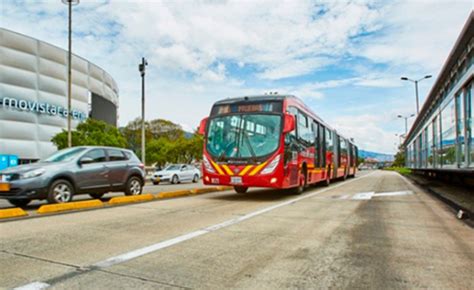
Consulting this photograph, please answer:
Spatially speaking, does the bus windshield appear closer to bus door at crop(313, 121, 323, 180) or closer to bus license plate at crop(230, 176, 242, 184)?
bus license plate at crop(230, 176, 242, 184)

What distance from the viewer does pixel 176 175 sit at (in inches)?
1075

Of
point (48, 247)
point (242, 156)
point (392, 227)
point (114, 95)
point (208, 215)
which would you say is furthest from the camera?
point (114, 95)

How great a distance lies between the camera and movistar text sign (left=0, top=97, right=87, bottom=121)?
Answer: 1483 inches

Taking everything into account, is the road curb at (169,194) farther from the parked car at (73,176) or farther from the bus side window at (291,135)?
the bus side window at (291,135)

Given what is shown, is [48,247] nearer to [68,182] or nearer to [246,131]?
[68,182]

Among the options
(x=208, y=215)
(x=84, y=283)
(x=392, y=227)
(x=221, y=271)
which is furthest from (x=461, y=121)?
(x=84, y=283)

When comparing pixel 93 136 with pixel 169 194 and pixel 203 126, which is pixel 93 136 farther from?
pixel 203 126

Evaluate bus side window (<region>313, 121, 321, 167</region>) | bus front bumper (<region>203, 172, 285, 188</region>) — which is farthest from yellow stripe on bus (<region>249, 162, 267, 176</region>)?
bus side window (<region>313, 121, 321, 167</region>)

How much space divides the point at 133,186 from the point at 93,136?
60.0ft

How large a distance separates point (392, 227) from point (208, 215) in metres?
3.68

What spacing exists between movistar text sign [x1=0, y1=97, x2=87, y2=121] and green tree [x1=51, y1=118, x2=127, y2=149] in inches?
330

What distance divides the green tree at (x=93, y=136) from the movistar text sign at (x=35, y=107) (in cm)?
838

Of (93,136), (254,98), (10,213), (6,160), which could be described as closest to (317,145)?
(254,98)

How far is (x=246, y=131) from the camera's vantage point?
11.6m
